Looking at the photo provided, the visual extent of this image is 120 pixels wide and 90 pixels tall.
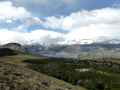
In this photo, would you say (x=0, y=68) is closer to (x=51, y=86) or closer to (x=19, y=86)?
(x=19, y=86)

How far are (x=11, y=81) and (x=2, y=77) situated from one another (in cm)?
94

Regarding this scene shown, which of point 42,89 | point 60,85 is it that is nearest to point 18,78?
point 42,89

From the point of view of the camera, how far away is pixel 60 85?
76.3 ft

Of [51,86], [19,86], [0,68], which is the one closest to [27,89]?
[19,86]

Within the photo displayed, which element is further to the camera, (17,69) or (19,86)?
(17,69)

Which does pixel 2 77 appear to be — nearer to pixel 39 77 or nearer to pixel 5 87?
pixel 5 87

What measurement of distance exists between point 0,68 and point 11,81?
271 centimetres

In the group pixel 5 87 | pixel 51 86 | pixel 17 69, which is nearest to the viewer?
pixel 5 87

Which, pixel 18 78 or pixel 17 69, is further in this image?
pixel 17 69

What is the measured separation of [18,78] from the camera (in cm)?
2203

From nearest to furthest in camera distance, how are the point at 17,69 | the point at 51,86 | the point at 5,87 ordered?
1. the point at 5,87
2. the point at 51,86
3. the point at 17,69

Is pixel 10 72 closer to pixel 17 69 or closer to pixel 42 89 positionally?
pixel 17 69

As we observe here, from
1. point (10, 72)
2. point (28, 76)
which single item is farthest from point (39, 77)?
point (10, 72)

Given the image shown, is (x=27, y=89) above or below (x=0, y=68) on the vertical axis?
below
